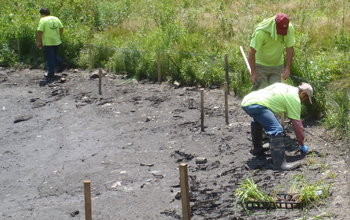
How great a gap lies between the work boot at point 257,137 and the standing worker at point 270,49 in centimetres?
89

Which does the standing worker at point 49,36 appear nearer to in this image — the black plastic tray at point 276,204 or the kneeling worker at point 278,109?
the kneeling worker at point 278,109

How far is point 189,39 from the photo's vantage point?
1121 cm

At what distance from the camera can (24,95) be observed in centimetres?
1130

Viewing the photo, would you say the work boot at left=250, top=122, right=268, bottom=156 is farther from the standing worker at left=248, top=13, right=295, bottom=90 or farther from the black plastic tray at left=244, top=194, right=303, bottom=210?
the black plastic tray at left=244, top=194, right=303, bottom=210

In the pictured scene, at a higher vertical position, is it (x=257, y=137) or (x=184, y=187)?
(x=184, y=187)

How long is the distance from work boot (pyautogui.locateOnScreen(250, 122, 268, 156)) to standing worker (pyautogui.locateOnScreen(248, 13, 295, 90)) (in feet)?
2.91

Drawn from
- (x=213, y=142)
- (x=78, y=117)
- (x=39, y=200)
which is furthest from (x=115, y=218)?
(x=78, y=117)

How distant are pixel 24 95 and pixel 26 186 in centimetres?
519

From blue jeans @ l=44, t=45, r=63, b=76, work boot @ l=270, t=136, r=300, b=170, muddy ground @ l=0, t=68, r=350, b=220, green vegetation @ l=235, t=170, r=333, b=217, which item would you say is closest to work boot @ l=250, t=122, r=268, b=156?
muddy ground @ l=0, t=68, r=350, b=220

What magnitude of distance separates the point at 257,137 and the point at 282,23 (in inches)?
63.0

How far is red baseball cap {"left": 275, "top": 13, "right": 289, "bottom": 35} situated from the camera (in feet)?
21.4

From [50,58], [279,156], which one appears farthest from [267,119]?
[50,58]

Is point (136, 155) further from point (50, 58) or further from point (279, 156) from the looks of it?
point (50, 58)

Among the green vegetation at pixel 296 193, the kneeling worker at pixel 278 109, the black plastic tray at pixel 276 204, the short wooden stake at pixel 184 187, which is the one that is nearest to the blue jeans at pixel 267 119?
the kneeling worker at pixel 278 109
